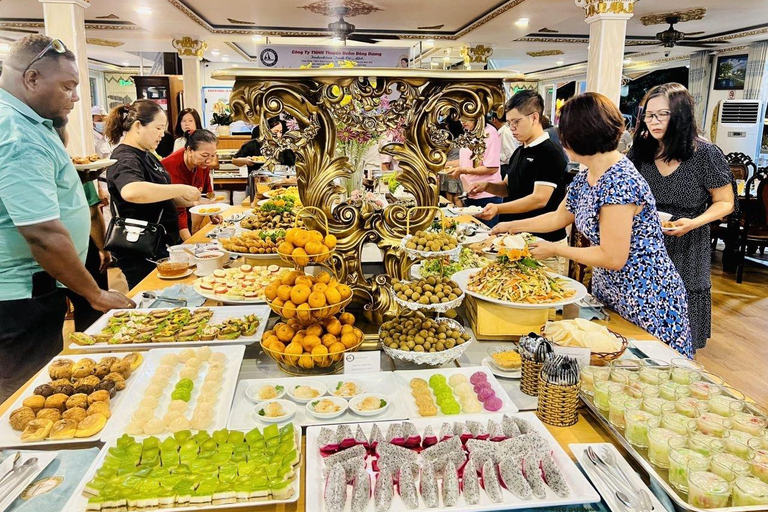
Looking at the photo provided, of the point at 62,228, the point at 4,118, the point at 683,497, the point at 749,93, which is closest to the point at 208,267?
the point at 62,228

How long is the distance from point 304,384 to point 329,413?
0.19 metres

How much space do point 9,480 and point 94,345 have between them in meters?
0.72

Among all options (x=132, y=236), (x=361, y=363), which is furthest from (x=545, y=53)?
(x=361, y=363)

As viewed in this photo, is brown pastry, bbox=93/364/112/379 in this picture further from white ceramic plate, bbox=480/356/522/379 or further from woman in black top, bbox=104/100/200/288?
woman in black top, bbox=104/100/200/288

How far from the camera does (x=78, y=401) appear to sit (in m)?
1.45

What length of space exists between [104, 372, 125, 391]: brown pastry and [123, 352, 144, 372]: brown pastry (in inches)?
3.3

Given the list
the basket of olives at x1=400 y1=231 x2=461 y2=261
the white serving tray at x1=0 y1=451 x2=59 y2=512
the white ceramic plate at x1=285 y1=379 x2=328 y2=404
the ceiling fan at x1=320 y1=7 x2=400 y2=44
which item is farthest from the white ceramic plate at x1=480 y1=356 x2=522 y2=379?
→ the ceiling fan at x1=320 y1=7 x2=400 y2=44

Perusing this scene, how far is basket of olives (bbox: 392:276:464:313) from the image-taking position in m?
1.74

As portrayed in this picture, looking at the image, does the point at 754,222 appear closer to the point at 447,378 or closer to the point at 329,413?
the point at 447,378

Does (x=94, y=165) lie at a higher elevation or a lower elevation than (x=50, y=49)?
lower

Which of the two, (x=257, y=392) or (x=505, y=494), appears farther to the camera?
(x=257, y=392)

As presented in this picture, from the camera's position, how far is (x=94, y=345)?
183cm

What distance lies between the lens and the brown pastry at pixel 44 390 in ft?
4.88

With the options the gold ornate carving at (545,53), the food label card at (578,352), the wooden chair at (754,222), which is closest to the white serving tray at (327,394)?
the food label card at (578,352)
